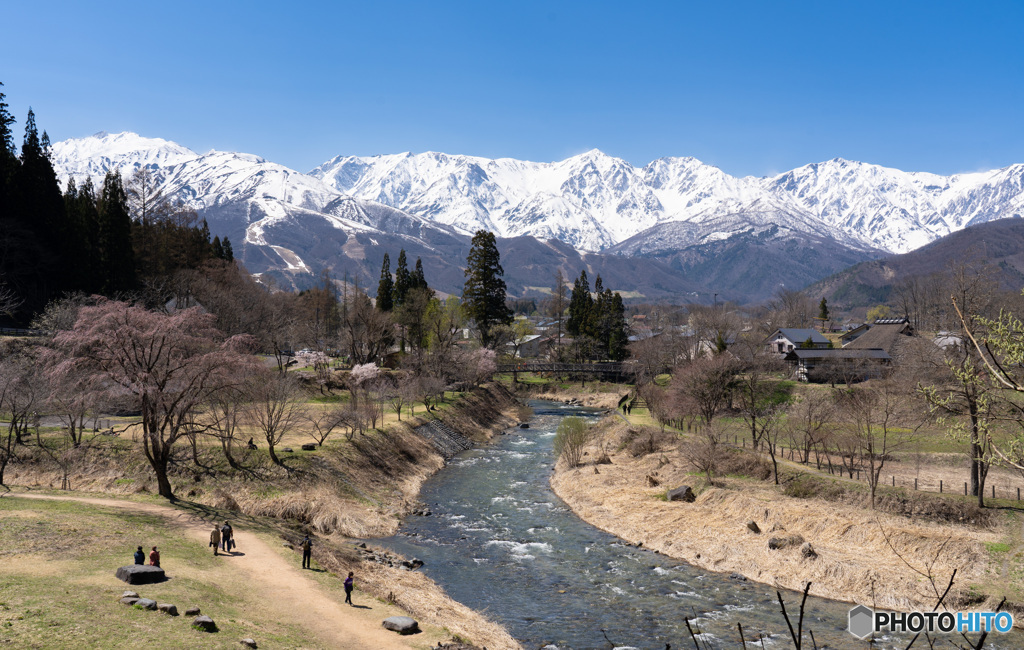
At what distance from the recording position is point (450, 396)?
80.7 meters

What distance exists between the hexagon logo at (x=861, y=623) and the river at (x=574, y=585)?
1.37 ft

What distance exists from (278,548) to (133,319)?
51.1 ft

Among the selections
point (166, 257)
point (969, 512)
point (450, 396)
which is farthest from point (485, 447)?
point (166, 257)

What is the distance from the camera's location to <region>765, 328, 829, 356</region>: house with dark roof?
9806 cm

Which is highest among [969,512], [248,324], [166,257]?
[166,257]

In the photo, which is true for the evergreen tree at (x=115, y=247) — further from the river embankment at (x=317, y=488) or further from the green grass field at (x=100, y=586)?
the green grass field at (x=100, y=586)

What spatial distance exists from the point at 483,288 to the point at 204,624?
82.3m

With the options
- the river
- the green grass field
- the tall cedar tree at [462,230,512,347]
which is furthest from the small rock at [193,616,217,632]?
the tall cedar tree at [462,230,512,347]

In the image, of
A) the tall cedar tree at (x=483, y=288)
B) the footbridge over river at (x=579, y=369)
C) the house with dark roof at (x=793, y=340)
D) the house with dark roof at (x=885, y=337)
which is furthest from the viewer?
the footbridge over river at (x=579, y=369)

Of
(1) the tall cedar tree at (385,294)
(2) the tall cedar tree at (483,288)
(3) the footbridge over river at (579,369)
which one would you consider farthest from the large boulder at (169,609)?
(3) the footbridge over river at (579,369)

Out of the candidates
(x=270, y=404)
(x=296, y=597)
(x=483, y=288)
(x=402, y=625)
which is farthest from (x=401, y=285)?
(x=402, y=625)

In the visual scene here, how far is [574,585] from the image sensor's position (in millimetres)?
30688

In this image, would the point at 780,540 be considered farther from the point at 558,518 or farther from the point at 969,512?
the point at 558,518

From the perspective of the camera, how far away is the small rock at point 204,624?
64.1 feet
